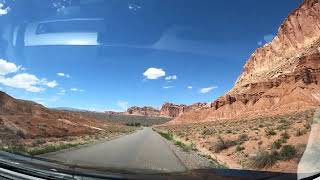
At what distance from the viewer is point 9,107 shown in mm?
60500

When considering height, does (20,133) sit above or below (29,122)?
below

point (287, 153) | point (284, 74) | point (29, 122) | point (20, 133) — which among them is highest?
point (284, 74)

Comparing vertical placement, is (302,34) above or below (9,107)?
above

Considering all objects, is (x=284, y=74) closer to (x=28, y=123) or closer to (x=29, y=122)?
(x=29, y=122)

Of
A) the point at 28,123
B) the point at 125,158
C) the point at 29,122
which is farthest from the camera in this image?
the point at 29,122

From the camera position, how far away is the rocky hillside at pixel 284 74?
9243 centimetres

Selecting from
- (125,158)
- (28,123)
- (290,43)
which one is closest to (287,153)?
(125,158)

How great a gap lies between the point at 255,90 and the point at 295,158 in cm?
9920

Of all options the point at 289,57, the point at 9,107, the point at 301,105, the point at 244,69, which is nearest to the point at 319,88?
the point at 301,105

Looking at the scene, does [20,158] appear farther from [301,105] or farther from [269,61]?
[269,61]

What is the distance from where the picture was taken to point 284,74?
10100 centimetres

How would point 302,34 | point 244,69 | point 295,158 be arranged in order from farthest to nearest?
point 244,69
point 302,34
point 295,158

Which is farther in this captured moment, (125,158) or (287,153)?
(125,158)

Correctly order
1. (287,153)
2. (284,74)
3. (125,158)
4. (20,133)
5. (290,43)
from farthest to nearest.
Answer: (290,43)
(284,74)
(20,133)
(125,158)
(287,153)
